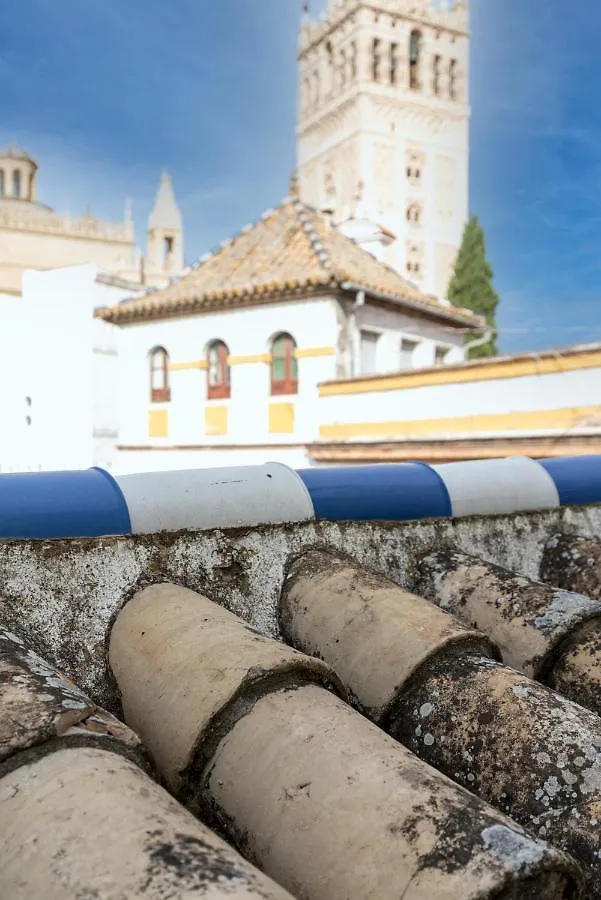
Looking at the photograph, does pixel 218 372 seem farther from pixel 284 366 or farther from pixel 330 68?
pixel 330 68

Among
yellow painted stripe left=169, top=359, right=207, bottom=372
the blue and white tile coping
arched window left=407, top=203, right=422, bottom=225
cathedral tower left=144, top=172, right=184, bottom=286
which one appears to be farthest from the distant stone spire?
the blue and white tile coping

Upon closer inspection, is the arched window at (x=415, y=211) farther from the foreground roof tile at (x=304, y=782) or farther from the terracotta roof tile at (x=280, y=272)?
the foreground roof tile at (x=304, y=782)

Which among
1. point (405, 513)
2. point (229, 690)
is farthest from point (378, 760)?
point (405, 513)

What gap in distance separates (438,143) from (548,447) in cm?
6290

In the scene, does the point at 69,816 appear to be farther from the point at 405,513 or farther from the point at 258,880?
the point at 405,513

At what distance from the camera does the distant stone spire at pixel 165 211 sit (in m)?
48.5

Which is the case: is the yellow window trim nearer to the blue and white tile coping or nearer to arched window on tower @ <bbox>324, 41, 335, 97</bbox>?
the blue and white tile coping

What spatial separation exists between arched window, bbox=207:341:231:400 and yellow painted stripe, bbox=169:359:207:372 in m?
0.14

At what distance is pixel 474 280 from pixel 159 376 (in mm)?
32507

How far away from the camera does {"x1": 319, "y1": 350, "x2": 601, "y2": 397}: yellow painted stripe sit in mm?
10062

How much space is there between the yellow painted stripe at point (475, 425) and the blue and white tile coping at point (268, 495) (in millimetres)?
6833

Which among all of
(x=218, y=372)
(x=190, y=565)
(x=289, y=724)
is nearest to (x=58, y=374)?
(x=218, y=372)

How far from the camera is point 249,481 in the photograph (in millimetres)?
2557

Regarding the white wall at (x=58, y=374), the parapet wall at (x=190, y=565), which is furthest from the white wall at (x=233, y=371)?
the parapet wall at (x=190, y=565)
